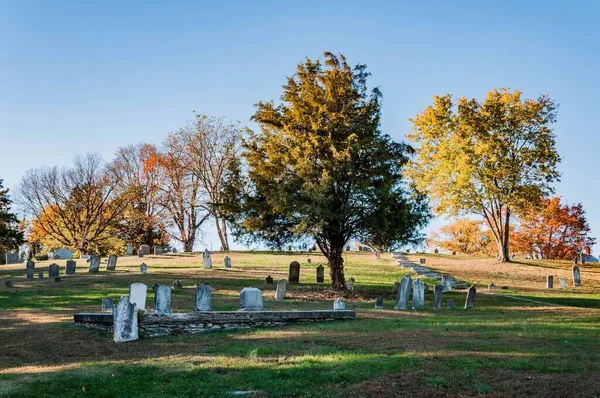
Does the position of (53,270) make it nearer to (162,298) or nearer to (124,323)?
(162,298)

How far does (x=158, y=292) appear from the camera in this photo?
1448cm

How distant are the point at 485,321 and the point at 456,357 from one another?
5988 mm

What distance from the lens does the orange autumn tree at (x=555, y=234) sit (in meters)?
54.3

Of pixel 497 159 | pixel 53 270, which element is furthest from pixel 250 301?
pixel 497 159

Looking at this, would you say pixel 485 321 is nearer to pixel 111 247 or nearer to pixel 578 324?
pixel 578 324

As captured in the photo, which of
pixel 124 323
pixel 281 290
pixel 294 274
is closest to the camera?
pixel 124 323

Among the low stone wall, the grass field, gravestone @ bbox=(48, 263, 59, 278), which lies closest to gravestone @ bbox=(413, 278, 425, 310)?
the grass field

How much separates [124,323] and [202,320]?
6.74ft

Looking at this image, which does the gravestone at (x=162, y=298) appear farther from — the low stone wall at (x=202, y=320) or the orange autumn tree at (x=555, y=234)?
the orange autumn tree at (x=555, y=234)

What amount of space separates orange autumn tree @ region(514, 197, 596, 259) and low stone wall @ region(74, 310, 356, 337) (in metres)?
44.1

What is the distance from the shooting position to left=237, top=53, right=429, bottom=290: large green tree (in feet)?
75.6

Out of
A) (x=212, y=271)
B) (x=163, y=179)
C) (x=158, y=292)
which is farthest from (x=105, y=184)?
(x=158, y=292)

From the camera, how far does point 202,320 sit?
14.5 meters

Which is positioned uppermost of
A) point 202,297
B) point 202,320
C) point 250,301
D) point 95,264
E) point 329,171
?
point 329,171
